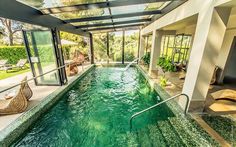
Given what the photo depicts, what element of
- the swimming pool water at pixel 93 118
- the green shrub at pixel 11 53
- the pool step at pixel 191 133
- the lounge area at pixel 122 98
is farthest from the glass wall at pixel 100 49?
the pool step at pixel 191 133

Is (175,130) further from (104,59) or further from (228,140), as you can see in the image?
(104,59)

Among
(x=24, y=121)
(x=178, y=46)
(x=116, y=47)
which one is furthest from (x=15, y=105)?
(x=116, y=47)

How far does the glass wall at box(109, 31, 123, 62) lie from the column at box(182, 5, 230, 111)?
10.8 metres

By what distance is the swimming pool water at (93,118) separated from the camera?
330 cm

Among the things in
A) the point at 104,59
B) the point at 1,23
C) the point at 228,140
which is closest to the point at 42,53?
the point at 228,140

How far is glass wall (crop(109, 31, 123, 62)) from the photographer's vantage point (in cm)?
1414

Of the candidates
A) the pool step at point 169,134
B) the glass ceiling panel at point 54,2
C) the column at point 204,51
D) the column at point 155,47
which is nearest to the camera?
the column at point 204,51

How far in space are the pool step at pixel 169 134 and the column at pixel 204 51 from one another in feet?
3.15

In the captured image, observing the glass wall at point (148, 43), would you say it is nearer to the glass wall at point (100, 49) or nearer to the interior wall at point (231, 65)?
the glass wall at point (100, 49)

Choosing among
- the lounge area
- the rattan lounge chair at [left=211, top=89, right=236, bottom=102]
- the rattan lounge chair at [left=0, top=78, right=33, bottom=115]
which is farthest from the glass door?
the rattan lounge chair at [left=211, top=89, right=236, bottom=102]

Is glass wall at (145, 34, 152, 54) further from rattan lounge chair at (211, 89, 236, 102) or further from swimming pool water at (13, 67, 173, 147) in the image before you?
rattan lounge chair at (211, 89, 236, 102)

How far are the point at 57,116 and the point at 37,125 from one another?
2.10 feet

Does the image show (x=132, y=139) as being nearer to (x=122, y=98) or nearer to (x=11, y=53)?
(x=122, y=98)

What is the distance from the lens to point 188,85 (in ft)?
12.4
